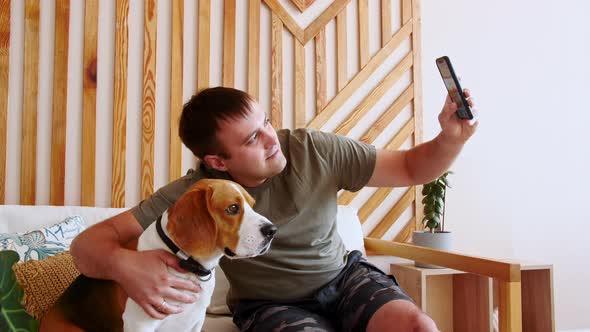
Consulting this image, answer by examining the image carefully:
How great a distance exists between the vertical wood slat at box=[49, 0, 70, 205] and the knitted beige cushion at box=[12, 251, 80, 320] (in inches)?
26.6

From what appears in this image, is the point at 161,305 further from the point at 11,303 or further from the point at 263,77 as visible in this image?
the point at 263,77

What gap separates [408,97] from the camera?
2.59 m

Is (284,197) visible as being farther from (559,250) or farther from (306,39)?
(559,250)

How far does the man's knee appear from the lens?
1178 millimetres

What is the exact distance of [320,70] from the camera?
2.45 metres

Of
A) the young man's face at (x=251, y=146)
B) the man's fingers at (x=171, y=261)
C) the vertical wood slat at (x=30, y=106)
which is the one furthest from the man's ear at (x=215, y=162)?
the vertical wood slat at (x=30, y=106)

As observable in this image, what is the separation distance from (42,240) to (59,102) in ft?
2.29

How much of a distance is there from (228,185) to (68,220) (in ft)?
2.85

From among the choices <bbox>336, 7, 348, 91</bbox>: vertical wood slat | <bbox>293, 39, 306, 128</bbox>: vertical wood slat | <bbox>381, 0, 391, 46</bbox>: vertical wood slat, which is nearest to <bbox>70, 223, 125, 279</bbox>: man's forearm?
<bbox>293, 39, 306, 128</bbox>: vertical wood slat

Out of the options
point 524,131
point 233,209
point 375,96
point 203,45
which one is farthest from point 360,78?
point 233,209

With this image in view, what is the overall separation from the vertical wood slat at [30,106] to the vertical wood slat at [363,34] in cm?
145

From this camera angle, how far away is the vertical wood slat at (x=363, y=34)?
8.32 ft

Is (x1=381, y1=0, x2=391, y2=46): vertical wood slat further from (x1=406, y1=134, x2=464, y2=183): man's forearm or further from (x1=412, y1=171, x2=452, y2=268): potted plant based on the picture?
(x1=406, y1=134, x2=464, y2=183): man's forearm

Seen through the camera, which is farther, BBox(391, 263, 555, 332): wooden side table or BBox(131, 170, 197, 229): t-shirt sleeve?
BBox(391, 263, 555, 332): wooden side table
